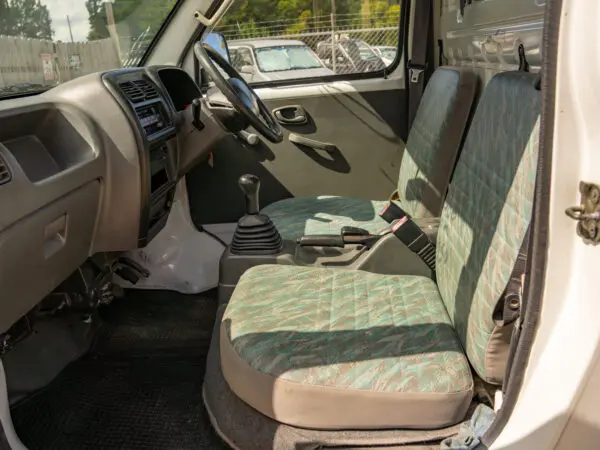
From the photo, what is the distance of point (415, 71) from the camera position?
2582 mm

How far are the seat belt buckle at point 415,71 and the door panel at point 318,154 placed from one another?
0.08 meters

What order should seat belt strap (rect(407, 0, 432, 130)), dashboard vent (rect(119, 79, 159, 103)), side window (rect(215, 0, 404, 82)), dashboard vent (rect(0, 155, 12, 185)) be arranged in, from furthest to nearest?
side window (rect(215, 0, 404, 82)) → seat belt strap (rect(407, 0, 432, 130)) → dashboard vent (rect(119, 79, 159, 103)) → dashboard vent (rect(0, 155, 12, 185))

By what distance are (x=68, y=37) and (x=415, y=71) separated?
139cm

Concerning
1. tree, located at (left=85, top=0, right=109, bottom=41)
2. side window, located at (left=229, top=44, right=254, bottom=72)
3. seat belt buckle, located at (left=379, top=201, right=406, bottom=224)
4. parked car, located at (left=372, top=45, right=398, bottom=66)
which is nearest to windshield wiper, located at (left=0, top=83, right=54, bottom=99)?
tree, located at (left=85, top=0, right=109, bottom=41)

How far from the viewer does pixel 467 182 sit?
1.48 m

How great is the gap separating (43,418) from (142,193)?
0.71 m

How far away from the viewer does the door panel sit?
2652 millimetres

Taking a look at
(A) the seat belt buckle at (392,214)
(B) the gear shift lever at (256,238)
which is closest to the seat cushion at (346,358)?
(A) the seat belt buckle at (392,214)

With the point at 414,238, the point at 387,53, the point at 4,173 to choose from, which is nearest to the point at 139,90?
the point at 4,173

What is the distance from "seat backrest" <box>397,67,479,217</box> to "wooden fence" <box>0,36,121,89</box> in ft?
4.08

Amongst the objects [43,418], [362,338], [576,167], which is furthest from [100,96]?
[576,167]

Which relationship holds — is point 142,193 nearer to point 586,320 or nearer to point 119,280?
point 119,280

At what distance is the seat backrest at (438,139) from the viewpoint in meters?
1.96

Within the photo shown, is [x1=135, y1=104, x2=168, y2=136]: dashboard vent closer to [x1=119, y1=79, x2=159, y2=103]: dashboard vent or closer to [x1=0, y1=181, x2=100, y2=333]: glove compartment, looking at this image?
[x1=119, y1=79, x2=159, y2=103]: dashboard vent
